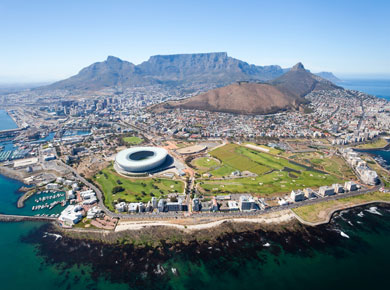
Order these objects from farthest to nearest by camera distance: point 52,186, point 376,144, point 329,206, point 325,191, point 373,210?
point 376,144 < point 52,186 < point 325,191 < point 329,206 < point 373,210

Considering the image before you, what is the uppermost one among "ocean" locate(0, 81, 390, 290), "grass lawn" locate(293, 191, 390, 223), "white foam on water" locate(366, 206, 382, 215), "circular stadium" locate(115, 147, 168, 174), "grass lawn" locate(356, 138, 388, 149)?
"circular stadium" locate(115, 147, 168, 174)

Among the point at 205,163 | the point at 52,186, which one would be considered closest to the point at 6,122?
the point at 52,186

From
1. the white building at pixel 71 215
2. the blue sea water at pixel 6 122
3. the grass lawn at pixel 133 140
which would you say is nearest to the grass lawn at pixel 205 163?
the grass lawn at pixel 133 140

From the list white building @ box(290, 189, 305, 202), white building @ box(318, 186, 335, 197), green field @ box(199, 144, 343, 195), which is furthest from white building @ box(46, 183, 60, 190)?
white building @ box(318, 186, 335, 197)

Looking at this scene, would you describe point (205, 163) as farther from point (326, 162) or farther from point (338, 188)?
point (326, 162)

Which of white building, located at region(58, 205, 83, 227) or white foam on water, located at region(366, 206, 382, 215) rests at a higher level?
white building, located at region(58, 205, 83, 227)

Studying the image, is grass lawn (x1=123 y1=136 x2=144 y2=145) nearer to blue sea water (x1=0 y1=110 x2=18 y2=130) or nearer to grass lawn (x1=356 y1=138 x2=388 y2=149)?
blue sea water (x1=0 y1=110 x2=18 y2=130)

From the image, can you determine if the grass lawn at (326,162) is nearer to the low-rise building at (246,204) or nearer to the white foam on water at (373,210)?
the white foam on water at (373,210)
